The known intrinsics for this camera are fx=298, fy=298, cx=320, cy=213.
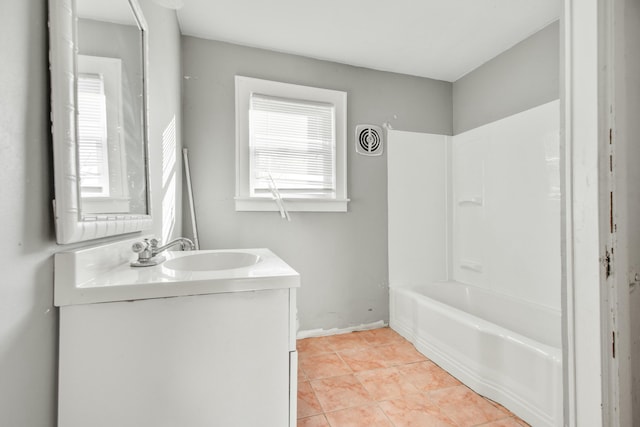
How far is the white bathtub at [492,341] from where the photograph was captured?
1.38 m

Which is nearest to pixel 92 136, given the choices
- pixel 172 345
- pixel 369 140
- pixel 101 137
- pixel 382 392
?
pixel 101 137

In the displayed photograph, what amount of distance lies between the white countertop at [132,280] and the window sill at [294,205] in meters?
1.16

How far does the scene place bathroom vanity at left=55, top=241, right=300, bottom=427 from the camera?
0.79 metres

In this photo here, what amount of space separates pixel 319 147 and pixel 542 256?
1785mm

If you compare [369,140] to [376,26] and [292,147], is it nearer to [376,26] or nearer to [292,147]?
[292,147]

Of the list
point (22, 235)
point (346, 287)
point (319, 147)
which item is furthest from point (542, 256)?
point (22, 235)

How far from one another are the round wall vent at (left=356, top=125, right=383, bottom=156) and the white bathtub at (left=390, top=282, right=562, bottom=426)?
3.96 feet

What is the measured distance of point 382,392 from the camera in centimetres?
168

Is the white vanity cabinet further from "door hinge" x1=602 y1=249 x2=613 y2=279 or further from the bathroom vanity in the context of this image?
"door hinge" x1=602 y1=249 x2=613 y2=279

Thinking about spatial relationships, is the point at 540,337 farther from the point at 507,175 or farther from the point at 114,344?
the point at 114,344

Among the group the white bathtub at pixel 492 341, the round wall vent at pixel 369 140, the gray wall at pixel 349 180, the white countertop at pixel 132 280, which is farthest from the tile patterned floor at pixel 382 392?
the round wall vent at pixel 369 140

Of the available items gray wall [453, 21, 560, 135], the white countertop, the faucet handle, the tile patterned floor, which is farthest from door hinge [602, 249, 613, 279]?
gray wall [453, 21, 560, 135]

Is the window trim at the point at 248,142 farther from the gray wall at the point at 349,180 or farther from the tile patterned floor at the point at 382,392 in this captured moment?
the tile patterned floor at the point at 382,392

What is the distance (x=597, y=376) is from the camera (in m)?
0.73
